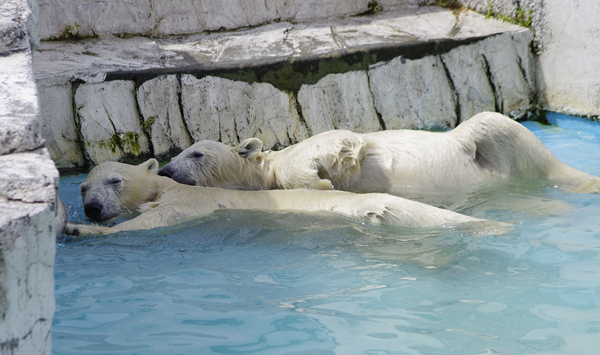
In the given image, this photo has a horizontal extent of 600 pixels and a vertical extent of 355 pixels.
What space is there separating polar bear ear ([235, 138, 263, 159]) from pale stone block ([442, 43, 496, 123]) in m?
2.73

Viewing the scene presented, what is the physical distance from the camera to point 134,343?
2.03 m

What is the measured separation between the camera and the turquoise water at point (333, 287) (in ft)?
6.73

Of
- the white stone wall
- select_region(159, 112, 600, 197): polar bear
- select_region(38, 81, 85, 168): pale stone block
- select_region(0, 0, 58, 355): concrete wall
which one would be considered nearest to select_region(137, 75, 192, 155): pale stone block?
select_region(38, 81, 85, 168): pale stone block

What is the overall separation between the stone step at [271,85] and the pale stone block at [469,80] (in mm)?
12

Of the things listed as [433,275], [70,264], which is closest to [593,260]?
[433,275]

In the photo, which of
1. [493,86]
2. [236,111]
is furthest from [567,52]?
[236,111]

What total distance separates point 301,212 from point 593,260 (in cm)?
182

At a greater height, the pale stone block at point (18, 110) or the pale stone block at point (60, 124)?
the pale stone block at point (18, 110)

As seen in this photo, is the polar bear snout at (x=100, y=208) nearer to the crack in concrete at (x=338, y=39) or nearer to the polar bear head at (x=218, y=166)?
the polar bear head at (x=218, y=166)

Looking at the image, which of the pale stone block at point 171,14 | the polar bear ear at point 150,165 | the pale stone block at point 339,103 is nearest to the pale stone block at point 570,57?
the pale stone block at point 339,103

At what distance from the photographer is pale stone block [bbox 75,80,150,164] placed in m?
5.36

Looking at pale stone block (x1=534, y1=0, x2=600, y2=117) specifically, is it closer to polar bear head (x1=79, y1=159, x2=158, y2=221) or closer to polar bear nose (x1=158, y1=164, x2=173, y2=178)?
polar bear nose (x1=158, y1=164, x2=173, y2=178)

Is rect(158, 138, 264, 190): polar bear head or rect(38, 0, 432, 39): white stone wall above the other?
rect(38, 0, 432, 39): white stone wall

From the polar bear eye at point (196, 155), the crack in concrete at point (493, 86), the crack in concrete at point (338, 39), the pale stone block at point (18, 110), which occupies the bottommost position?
the polar bear eye at point (196, 155)
